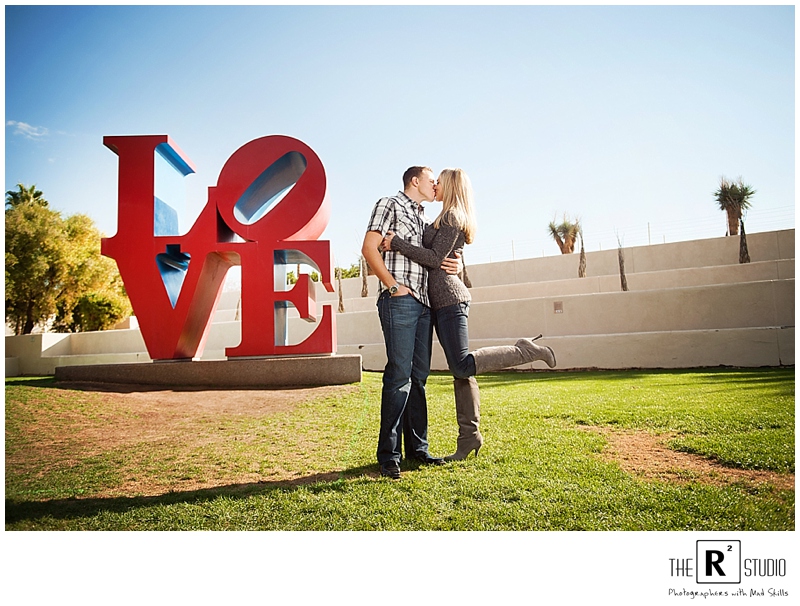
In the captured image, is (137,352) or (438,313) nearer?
(438,313)

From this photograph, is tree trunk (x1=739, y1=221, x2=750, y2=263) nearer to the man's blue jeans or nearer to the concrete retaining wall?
the concrete retaining wall

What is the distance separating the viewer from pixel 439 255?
10.7 feet

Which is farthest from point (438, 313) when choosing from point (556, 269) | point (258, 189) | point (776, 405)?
point (556, 269)

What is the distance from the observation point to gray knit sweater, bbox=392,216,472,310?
3.24 m

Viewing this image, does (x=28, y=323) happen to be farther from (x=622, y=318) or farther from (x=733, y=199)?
(x=733, y=199)

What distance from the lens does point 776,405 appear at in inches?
197

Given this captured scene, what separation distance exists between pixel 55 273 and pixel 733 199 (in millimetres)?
22226

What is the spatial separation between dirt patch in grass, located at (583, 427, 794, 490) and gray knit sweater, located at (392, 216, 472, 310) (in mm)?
1412

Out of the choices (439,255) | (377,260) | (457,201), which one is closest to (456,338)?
(439,255)
